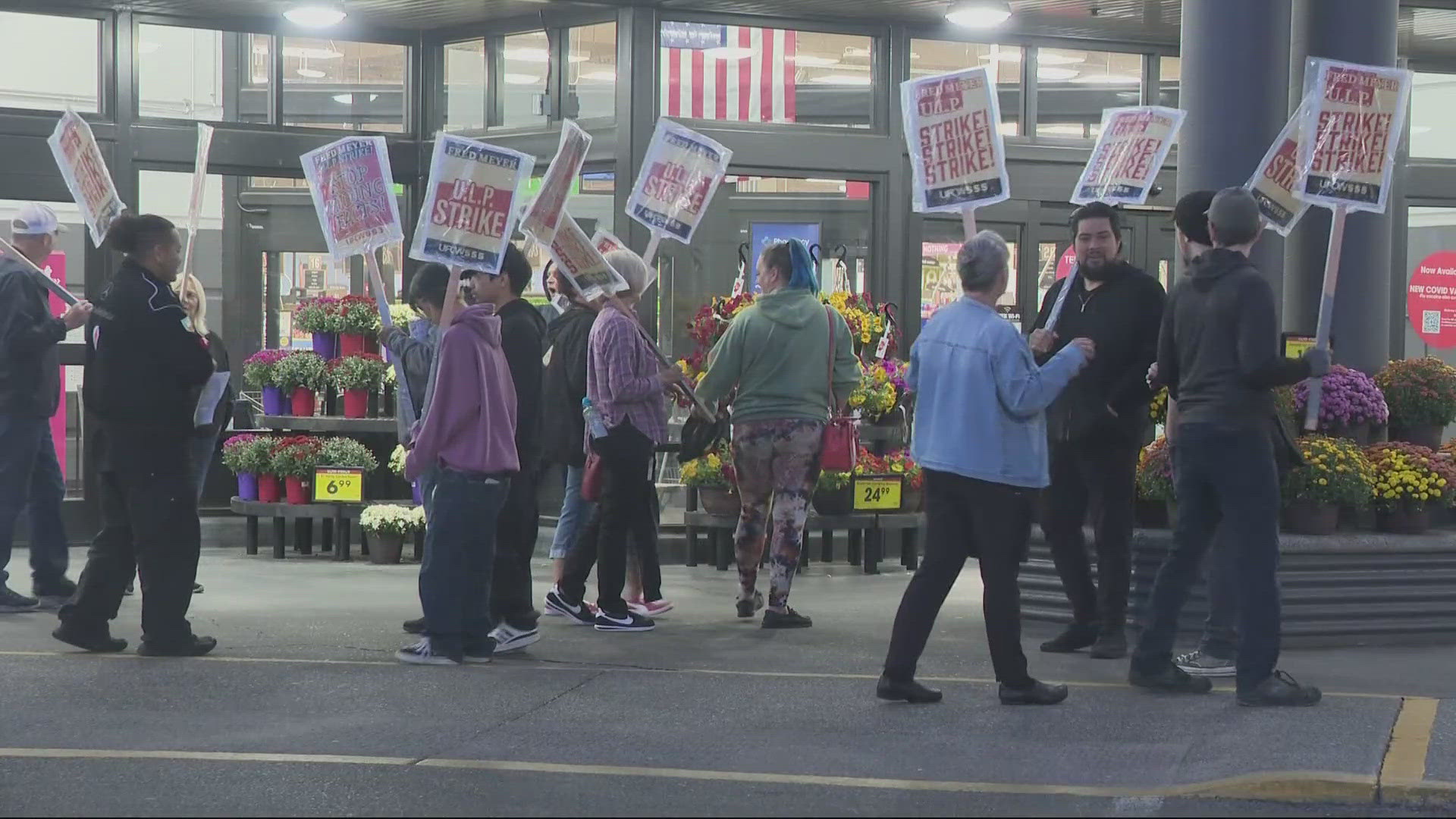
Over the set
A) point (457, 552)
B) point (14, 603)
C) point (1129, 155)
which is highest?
point (1129, 155)

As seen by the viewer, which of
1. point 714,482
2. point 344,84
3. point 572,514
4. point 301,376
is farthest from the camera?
point 344,84

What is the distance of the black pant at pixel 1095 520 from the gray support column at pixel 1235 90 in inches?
74.8

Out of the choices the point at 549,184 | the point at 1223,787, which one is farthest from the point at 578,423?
the point at 1223,787

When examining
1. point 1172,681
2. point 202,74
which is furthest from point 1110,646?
point 202,74

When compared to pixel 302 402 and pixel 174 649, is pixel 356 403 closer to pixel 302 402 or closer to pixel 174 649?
pixel 302 402

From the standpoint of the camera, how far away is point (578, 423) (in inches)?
353

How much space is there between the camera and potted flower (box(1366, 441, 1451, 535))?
28.1 ft

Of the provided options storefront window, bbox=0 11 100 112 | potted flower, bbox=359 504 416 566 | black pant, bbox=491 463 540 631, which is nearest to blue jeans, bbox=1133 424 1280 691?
black pant, bbox=491 463 540 631

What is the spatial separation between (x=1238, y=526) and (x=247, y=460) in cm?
720

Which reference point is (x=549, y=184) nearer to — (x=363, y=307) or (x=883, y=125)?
(x=363, y=307)

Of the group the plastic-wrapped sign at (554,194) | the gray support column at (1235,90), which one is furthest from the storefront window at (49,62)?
the gray support column at (1235,90)

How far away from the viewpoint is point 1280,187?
322 inches

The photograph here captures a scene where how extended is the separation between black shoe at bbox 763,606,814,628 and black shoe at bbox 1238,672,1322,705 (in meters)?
2.64

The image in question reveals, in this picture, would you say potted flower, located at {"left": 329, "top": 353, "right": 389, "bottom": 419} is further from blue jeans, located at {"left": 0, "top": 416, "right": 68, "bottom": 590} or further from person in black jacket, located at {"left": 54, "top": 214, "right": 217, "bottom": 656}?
person in black jacket, located at {"left": 54, "top": 214, "right": 217, "bottom": 656}
